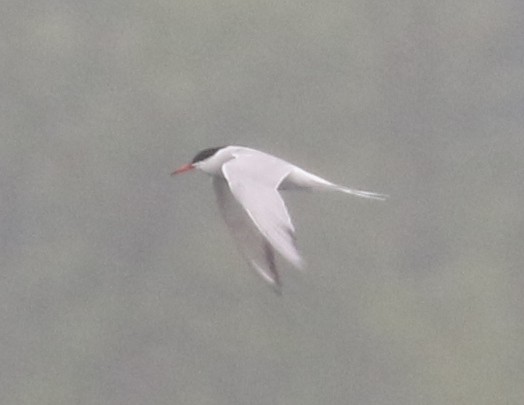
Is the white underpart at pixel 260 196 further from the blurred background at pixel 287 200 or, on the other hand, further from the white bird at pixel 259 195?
the blurred background at pixel 287 200

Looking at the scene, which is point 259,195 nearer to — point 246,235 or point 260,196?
point 260,196

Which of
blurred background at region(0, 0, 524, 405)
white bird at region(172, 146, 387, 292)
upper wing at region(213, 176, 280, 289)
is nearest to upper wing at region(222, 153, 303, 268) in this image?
white bird at region(172, 146, 387, 292)

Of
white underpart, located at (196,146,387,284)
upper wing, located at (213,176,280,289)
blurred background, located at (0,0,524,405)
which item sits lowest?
blurred background, located at (0,0,524,405)

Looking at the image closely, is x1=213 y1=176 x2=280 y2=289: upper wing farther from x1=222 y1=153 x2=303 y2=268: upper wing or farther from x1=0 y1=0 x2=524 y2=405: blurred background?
x1=0 y1=0 x2=524 y2=405: blurred background

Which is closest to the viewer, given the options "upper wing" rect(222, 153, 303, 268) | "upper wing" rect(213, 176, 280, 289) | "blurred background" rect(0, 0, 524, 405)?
"upper wing" rect(222, 153, 303, 268)

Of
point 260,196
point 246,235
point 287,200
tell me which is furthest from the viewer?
point 287,200

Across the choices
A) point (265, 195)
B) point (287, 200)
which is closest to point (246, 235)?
point (265, 195)

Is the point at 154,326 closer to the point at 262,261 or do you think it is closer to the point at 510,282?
the point at 510,282

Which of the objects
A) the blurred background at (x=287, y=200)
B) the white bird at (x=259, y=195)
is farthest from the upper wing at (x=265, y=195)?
the blurred background at (x=287, y=200)
